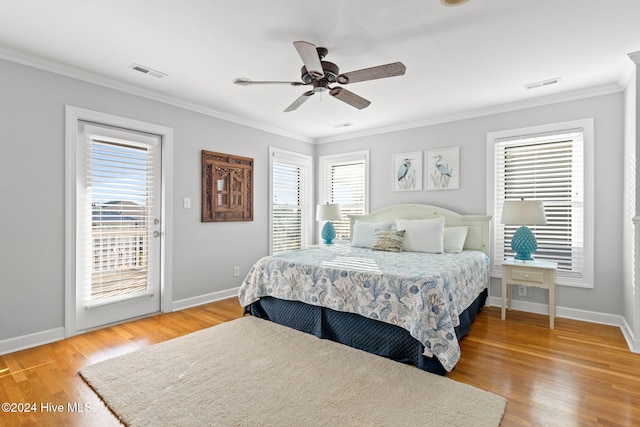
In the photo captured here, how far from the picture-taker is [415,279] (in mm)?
2461

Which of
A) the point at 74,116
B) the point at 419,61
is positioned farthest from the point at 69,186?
the point at 419,61

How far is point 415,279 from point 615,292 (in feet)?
8.63

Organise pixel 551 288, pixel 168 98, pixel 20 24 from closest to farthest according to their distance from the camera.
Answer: pixel 20 24, pixel 551 288, pixel 168 98

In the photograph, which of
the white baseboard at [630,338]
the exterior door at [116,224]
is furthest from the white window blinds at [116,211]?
the white baseboard at [630,338]

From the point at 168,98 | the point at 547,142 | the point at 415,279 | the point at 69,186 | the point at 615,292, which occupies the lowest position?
the point at 615,292

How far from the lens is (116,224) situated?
3.47 meters

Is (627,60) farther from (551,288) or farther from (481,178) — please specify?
(551,288)

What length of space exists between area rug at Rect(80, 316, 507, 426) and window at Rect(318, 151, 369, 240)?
9.77ft

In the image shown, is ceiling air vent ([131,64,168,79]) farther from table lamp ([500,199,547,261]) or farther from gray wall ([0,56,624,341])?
table lamp ([500,199,547,261])

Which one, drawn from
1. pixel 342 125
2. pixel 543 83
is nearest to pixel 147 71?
pixel 342 125

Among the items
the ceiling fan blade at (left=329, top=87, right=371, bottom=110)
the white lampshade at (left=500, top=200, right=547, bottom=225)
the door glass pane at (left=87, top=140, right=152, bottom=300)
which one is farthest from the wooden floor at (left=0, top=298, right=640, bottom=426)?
the ceiling fan blade at (left=329, top=87, right=371, bottom=110)

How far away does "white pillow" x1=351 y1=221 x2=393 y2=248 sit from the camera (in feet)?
14.1

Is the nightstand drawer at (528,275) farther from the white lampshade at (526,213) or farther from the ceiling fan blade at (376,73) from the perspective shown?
the ceiling fan blade at (376,73)

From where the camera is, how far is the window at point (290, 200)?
5297mm
